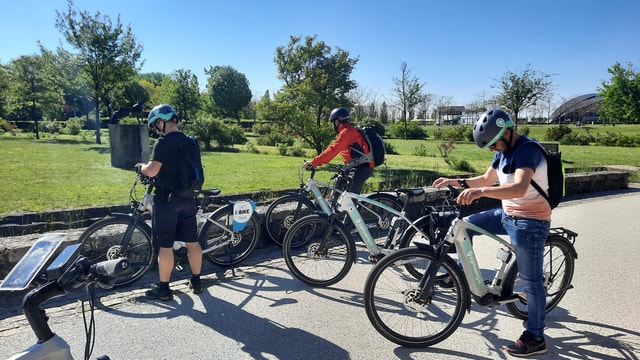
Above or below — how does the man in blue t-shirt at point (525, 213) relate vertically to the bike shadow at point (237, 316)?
above

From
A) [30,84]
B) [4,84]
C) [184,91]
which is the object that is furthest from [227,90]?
[30,84]

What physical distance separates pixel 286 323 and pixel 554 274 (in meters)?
2.56

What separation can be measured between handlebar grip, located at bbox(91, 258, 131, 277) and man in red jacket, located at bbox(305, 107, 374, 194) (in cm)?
364

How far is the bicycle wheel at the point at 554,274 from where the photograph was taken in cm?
366

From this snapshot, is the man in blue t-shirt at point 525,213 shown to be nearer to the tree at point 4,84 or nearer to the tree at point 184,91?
the tree at point 184,91

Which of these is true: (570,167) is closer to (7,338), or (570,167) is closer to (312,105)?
(312,105)

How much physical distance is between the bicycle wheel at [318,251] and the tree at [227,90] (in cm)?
4826

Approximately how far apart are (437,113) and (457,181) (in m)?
62.5

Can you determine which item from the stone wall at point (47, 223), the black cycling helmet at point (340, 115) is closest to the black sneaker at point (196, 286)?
the stone wall at point (47, 223)

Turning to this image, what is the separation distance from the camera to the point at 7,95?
31.3 m

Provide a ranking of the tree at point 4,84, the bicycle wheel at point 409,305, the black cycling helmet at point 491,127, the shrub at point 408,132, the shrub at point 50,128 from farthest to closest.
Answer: the shrub at point 408,132
the tree at point 4,84
the shrub at point 50,128
the bicycle wheel at point 409,305
the black cycling helmet at point 491,127

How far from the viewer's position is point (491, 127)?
3.07 meters

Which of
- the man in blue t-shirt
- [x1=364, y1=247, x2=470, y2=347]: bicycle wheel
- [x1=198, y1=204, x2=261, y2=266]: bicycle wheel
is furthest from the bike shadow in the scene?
the man in blue t-shirt

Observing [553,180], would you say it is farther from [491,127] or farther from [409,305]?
[409,305]
